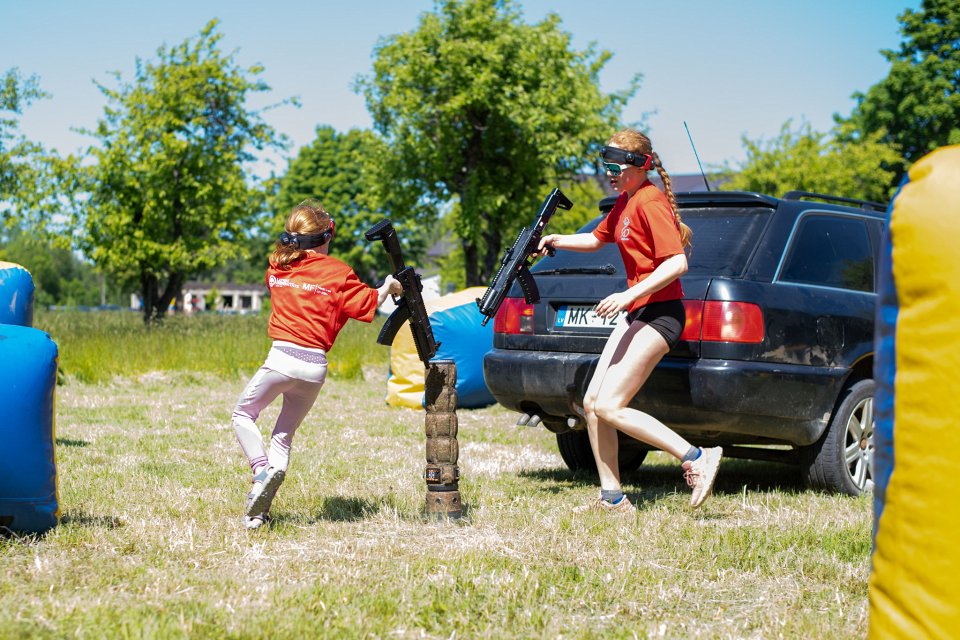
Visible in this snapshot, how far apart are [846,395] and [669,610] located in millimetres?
2953

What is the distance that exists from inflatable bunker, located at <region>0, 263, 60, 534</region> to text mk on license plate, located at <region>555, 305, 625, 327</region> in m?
2.96

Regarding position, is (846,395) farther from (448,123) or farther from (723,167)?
(723,167)

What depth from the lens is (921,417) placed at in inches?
91.4

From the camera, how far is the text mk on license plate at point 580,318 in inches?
238

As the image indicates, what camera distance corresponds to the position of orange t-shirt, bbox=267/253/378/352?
16.5 ft

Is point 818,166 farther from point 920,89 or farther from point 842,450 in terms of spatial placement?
point 842,450

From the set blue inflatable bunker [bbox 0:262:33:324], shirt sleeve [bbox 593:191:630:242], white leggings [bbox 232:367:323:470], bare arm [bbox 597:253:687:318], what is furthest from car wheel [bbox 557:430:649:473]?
blue inflatable bunker [bbox 0:262:33:324]

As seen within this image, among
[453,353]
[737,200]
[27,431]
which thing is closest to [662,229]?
[737,200]

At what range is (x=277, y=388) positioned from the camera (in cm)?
511

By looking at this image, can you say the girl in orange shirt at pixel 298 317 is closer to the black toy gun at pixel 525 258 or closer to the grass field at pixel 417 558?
the grass field at pixel 417 558

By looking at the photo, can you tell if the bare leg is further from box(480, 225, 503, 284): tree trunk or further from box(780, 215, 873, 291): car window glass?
box(480, 225, 503, 284): tree trunk

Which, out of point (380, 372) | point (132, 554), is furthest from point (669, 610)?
point (380, 372)

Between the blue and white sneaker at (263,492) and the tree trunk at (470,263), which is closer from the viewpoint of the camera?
the blue and white sneaker at (263,492)

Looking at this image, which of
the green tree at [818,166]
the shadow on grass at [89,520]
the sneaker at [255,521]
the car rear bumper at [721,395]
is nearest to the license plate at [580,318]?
the car rear bumper at [721,395]
